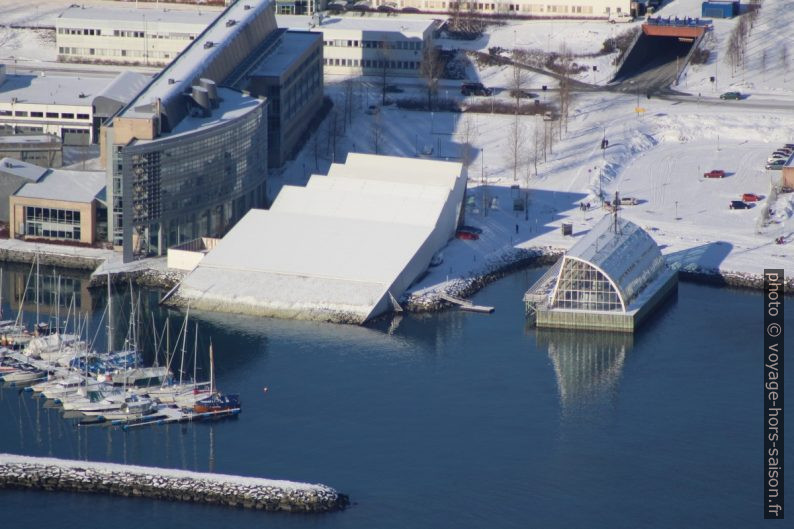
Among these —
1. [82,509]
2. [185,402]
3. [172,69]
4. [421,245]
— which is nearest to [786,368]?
[421,245]

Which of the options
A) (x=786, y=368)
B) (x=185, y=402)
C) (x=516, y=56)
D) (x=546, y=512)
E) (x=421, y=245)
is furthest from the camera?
(x=516, y=56)

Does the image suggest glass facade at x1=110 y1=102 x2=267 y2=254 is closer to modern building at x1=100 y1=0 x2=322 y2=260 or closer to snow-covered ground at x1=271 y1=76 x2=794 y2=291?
modern building at x1=100 y1=0 x2=322 y2=260

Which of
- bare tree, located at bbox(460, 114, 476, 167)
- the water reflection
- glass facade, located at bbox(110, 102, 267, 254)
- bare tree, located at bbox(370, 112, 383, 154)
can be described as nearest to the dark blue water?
the water reflection

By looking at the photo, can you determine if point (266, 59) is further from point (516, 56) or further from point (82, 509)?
point (82, 509)

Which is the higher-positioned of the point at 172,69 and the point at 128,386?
the point at 172,69

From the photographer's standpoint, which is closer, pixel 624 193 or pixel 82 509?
pixel 82 509

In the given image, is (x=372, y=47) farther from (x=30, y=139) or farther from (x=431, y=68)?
(x=30, y=139)
